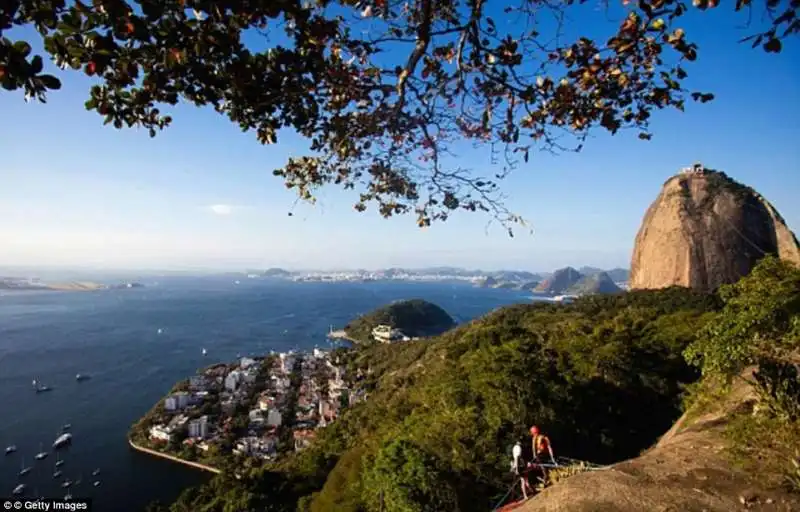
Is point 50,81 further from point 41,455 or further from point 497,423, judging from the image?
point 41,455

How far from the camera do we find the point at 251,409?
29.4 metres

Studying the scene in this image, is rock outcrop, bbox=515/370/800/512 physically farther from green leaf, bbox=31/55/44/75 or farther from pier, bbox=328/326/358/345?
pier, bbox=328/326/358/345

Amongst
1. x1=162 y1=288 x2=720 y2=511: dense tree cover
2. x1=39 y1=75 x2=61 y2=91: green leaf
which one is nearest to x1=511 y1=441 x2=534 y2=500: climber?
x1=162 y1=288 x2=720 y2=511: dense tree cover

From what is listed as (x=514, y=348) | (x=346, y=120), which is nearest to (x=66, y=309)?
(x=514, y=348)

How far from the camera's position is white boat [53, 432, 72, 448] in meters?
23.3

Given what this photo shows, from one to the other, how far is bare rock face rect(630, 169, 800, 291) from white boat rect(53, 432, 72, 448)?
3511 cm

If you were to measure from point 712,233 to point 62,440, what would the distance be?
1465 inches

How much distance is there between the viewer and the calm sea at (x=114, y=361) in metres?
21.0

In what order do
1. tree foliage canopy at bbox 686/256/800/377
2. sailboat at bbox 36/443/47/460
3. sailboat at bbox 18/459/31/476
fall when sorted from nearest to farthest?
tree foliage canopy at bbox 686/256/800/377, sailboat at bbox 18/459/31/476, sailboat at bbox 36/443/47/460

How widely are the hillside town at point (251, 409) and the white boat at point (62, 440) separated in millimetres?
3635

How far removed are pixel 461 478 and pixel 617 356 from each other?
21.5 feet

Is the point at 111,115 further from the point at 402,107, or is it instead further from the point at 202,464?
the point at 202,464

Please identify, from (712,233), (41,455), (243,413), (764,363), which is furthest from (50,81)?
(712,233)
